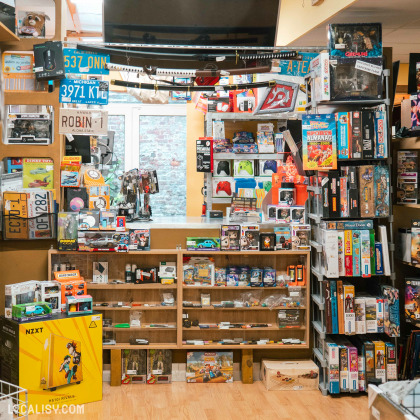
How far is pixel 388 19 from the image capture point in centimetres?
510

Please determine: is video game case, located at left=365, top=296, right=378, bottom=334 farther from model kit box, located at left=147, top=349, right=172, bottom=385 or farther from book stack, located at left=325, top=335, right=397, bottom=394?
model kit box, located at left=147, top=349, right=172, bottom=385

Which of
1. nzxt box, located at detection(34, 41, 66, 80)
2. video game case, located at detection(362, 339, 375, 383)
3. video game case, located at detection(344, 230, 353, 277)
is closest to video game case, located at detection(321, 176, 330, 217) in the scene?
video game case, located at detection(344, 230, 353, 277)

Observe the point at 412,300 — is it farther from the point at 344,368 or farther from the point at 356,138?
the point at 356,138

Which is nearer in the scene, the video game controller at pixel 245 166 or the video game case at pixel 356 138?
the video game case at pixel 356 138

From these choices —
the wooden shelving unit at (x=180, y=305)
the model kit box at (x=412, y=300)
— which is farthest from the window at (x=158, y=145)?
the model kit box at (x=412, y=300)

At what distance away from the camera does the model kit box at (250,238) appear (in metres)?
4.94

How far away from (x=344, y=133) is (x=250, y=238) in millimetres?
1164

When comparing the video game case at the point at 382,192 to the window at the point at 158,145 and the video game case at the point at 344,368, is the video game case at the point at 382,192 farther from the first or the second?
the window at the point at 158,145

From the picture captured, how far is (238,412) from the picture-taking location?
4.29 meters

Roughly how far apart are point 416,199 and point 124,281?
8.25 feet

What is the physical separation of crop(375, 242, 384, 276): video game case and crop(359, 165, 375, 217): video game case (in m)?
0.26

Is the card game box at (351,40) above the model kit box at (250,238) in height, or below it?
above

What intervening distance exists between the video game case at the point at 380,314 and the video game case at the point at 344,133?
1186 mm

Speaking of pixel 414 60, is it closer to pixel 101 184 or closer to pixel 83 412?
pixel 101 184
